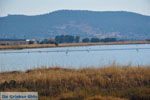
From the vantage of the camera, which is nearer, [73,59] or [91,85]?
[91,85]

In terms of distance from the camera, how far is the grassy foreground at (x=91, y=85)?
35.1 ft

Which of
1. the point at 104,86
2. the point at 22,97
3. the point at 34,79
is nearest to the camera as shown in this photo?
the point at 22,97

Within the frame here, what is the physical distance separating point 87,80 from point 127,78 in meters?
1.57

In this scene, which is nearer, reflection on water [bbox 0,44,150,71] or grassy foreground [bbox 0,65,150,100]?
grassy foreground [bbox 0,65,150,100]

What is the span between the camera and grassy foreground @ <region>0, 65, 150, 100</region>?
35.1ft

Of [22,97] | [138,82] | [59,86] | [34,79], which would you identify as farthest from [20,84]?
[138,82]

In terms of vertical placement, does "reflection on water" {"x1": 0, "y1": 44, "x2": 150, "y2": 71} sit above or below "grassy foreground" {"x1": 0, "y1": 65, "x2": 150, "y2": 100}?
below

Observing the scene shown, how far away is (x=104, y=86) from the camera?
12.3 m

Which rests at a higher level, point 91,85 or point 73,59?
point 91,85

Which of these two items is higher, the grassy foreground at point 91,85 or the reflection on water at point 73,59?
the grassy foreground at point 91,85

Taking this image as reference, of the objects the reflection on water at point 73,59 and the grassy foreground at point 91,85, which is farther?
the reflection on water at point 73,59

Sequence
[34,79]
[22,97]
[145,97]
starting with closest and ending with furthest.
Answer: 1. [22,97]
2. [145,97]
3. [34,79]

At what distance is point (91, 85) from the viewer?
12.4m

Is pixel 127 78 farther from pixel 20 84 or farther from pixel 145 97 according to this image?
pixel 20 84
